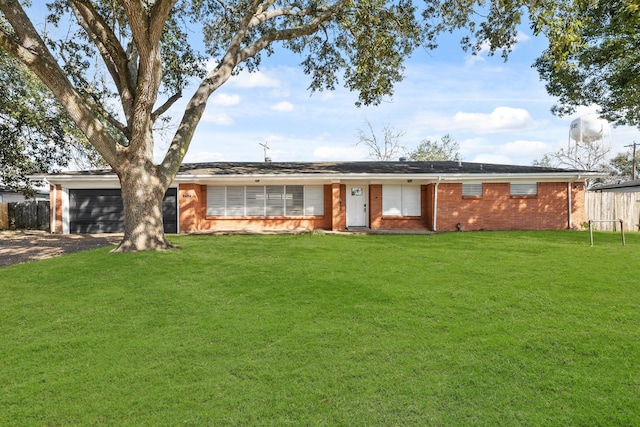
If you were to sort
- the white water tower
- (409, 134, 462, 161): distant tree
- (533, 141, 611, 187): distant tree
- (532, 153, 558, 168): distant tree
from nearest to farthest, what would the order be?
the white water tower
(533, 141, 611, 187): distant tree
(532, 153, 558, 168): distant tree
(409, 134, 462, 161): distant tree

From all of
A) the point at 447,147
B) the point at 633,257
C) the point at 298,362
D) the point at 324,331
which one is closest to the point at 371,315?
the point at 324,331

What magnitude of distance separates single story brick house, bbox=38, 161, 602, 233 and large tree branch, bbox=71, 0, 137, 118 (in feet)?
19.0

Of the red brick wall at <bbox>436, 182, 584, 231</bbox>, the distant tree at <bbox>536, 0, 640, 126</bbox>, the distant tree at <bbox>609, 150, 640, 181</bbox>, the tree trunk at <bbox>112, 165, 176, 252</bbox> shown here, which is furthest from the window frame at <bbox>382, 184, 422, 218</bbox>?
the distant tree at <bbox>609, 150, 640, 181</bbox>

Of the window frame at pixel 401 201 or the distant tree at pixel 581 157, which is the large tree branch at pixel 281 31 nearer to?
the window frame at pixel 401 201

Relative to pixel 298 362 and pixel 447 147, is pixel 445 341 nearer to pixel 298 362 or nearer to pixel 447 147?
pixel 298 362

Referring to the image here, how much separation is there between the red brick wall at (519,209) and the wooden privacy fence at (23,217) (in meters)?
21.8

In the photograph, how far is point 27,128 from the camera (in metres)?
15.6

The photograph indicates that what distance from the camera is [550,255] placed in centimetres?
866

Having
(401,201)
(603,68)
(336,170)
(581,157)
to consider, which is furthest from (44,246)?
(581,157)

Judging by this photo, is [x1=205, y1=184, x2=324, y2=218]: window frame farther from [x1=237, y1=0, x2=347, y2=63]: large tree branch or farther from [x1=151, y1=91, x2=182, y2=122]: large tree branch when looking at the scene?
[x1=237, y1=0, x2=347, y2=63]: large tree branch

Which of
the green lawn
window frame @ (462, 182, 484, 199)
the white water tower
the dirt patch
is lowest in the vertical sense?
the green lawn

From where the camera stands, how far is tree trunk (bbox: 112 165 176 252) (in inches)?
377

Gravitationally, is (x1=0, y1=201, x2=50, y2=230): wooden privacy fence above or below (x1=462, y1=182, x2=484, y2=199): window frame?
below

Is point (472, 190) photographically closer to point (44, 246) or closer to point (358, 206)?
point (358, 206)
